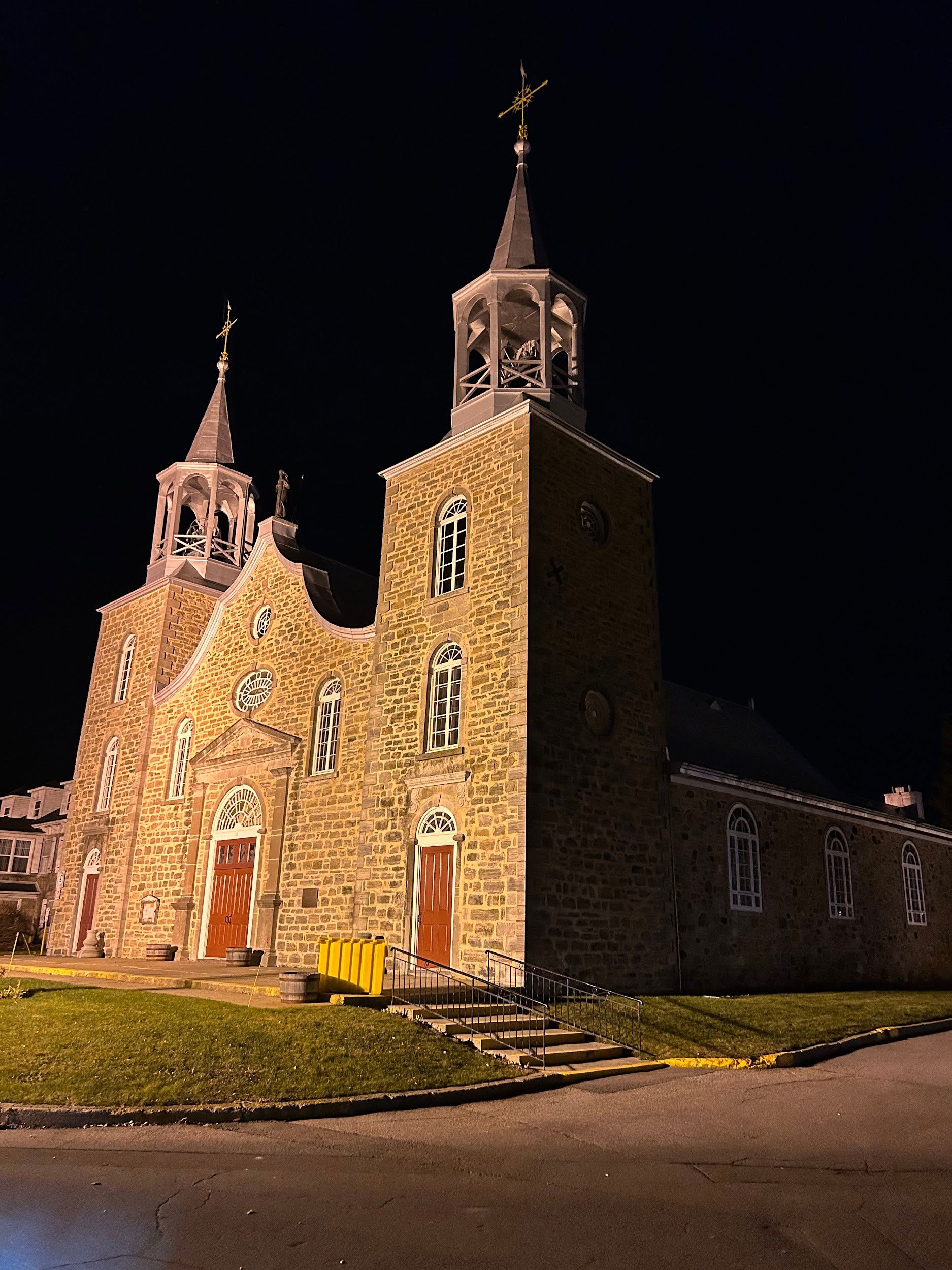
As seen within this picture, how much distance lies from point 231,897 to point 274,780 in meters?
2.84

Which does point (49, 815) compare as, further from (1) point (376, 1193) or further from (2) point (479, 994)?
(1) point (376, 1193)

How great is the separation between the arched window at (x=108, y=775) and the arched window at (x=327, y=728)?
865 centimetres

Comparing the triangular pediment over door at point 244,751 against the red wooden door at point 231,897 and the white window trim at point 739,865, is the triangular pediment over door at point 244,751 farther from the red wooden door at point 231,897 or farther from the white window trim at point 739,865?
the white window trim at point 739,865

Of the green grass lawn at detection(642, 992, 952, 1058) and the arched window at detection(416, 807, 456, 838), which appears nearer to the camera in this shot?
the green grass lawn at detection(642, 992, 952, 1058)

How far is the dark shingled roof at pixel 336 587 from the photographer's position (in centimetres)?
2245

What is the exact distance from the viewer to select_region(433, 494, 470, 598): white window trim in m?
19.0

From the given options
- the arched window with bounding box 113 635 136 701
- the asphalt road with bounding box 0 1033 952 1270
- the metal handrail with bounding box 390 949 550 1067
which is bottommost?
the asphalt road with bounding box 0 1033 952 1270

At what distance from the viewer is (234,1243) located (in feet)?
17.5

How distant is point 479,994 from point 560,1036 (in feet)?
6.36

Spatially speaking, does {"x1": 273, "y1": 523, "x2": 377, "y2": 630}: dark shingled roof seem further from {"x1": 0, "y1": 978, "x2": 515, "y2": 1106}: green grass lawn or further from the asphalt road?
the asphalt road

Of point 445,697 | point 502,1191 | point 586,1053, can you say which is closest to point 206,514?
point 445,697

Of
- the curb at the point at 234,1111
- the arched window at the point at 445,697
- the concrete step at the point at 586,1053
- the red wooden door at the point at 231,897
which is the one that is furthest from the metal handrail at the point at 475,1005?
the red wooden door at the point at 231,897

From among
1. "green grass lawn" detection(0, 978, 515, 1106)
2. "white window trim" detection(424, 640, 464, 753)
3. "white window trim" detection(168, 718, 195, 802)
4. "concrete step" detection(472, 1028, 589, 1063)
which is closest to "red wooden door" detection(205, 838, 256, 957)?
"white window trim" detection(168, 718, 195, 802)

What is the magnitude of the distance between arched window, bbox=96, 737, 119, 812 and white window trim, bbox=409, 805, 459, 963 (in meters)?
12.7
